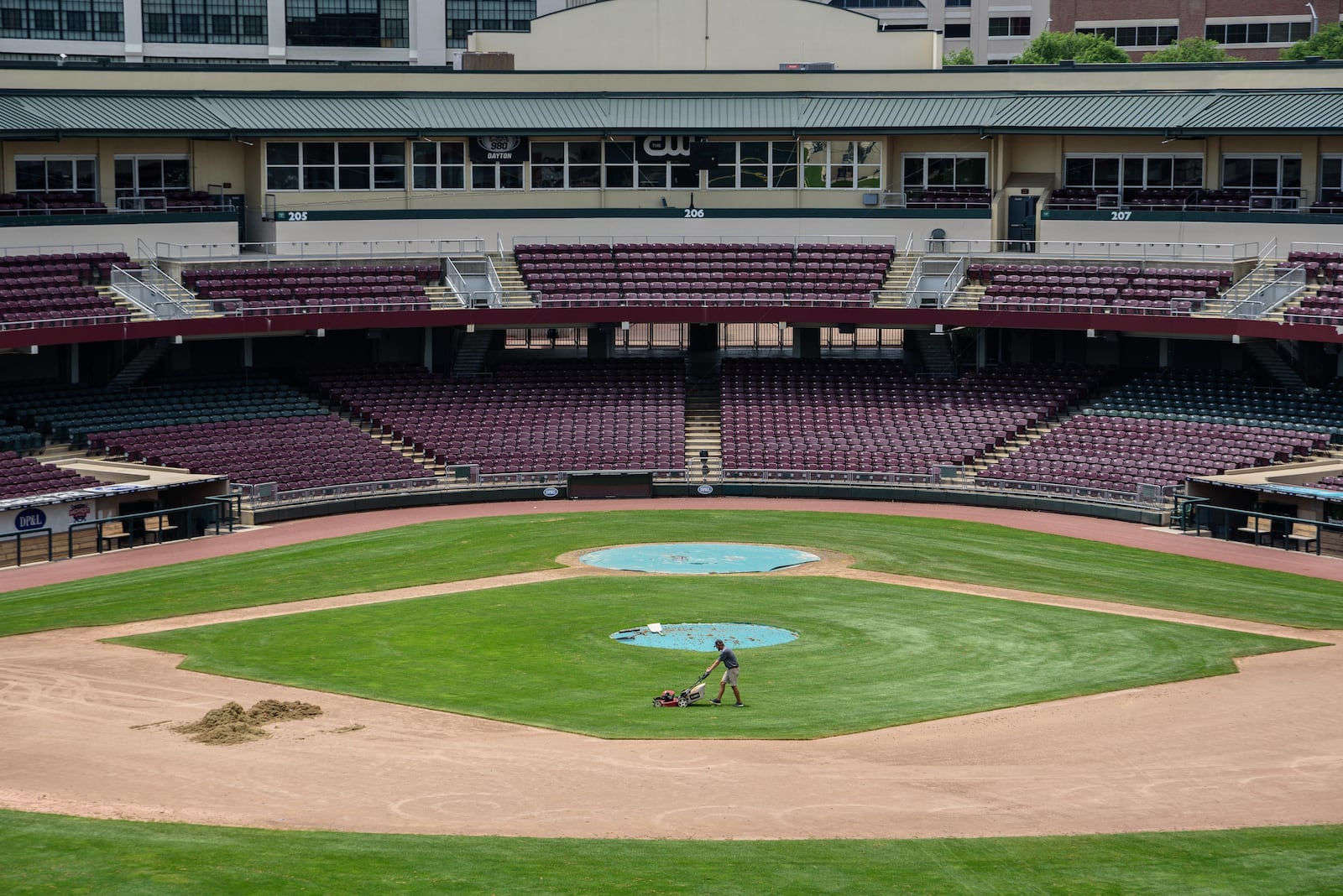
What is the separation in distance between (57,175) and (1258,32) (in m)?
85.3

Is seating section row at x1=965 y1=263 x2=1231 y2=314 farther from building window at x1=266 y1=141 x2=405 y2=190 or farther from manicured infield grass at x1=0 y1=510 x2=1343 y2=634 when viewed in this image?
building window at x1=266 y1=141 x2=405 y2=190

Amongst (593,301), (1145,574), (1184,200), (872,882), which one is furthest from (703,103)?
(872,882)

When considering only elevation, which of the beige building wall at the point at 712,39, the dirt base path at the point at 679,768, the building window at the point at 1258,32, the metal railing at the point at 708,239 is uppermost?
the building window at the point at 1258,32

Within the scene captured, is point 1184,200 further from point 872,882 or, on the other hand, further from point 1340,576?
point 872,882

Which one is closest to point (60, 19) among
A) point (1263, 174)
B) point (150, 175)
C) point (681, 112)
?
point (150, 175)

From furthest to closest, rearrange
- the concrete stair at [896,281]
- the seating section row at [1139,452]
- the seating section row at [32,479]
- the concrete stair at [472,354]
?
the concrete stair at [472,354] → the concrete stair at [896,281] → the seating section row at [1139,452] → the seating section row at [32,479]

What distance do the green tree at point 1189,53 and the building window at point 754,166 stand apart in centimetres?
4269

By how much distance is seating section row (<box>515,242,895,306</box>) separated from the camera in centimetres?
6625

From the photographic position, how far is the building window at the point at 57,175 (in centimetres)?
6475

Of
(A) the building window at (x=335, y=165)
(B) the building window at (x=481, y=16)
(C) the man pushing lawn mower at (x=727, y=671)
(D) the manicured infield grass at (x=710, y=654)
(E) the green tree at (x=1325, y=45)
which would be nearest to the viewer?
(C) the man pushing lawn mower at (x=727, y=671)

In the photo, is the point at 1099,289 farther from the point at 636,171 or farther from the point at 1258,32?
the point at 1258,32

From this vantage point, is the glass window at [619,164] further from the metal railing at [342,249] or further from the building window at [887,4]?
the building window at [887,4]

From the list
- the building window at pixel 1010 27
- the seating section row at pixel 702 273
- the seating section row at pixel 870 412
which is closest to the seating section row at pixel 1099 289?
the seating section row at pixel 870 412

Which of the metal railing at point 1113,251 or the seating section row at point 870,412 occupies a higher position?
the metal railing at point 1113,251
